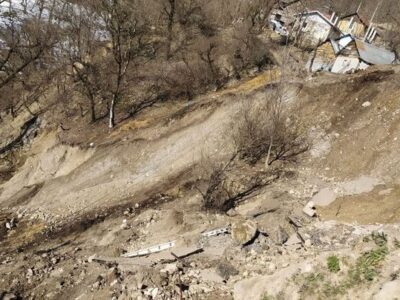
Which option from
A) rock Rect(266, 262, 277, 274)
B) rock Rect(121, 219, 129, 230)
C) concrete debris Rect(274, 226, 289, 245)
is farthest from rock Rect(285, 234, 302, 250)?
rock Rect(121, 219, 129, 230)

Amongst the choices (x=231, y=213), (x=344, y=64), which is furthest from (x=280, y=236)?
(x=344, y=64)

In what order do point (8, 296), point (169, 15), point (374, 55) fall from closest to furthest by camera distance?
point (8, 296) < point (374, 55) < point (169, 15)

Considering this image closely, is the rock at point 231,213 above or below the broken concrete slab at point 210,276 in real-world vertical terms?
below

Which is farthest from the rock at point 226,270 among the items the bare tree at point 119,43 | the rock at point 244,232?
the bare tree at point 119,43

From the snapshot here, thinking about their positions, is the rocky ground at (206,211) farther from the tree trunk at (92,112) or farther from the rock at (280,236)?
the tree trunk at (92,112)

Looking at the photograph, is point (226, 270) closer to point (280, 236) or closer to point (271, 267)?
point (271, 267)

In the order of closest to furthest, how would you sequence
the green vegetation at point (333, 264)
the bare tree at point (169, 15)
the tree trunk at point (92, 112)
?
the green vegetation at point (333, 264), the tree trunk at point (92, 112), the bare tree at point (169, 15)
